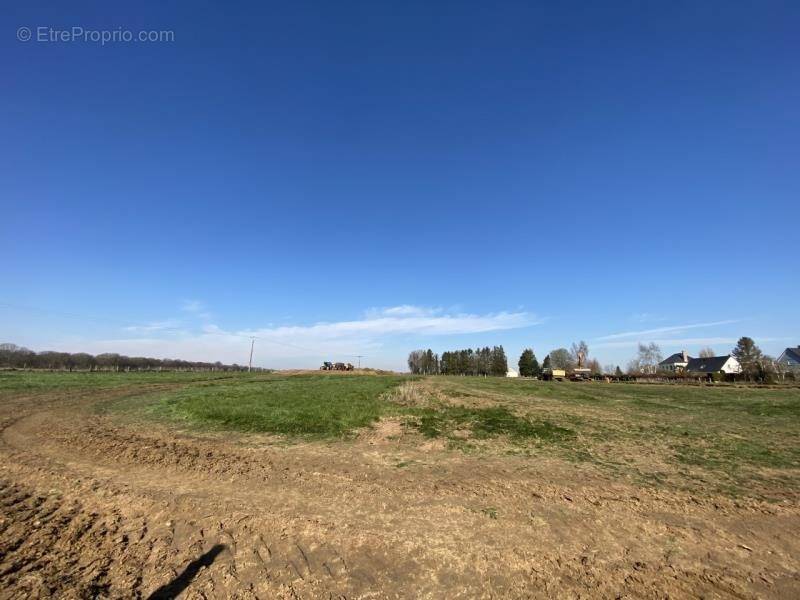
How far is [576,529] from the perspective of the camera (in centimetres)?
634

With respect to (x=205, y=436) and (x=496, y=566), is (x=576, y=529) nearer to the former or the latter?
(x=496, y=566)

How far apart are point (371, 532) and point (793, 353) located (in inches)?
4727

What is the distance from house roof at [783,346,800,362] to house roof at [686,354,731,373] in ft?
38.2

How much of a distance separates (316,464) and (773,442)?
1488 centimetres

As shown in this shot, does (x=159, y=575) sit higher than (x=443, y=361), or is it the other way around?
(x=443, y=361)

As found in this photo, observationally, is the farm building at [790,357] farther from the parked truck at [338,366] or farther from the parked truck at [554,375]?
the parked truck at [338,366]

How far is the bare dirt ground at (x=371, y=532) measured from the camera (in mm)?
4895

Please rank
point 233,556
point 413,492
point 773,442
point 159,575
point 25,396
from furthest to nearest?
point 25,396 → point 773,442 → point 413,492 → point 233,556 → point 159,575

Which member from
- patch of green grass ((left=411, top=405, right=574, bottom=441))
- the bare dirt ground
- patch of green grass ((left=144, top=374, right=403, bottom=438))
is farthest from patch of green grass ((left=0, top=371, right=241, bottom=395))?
patch of green grass ((left=411, top=405, right=574, bottom=441))

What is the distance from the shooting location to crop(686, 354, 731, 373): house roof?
100963mm

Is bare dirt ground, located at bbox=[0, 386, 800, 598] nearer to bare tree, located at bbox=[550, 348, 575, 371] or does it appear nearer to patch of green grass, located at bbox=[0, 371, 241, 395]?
patch of green grass, located at bbox=[0, 371, 241, 395]

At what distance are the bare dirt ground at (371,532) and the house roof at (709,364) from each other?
113 meters

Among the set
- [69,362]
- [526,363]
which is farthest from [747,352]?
[69,362]

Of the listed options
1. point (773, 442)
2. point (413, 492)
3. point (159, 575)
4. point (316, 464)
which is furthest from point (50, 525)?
point (773, 442)
